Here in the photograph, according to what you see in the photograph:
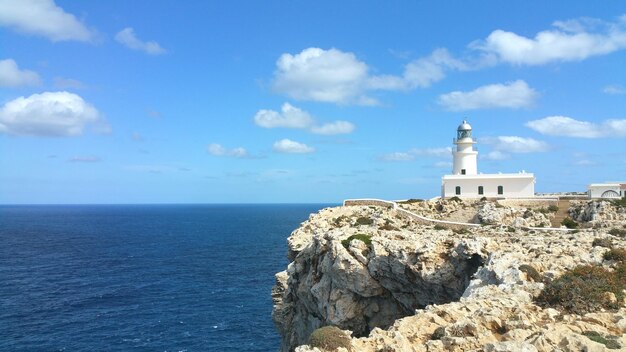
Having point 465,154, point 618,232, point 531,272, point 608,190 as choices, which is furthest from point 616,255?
point 465,154

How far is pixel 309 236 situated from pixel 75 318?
1098 inches

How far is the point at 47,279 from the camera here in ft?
213

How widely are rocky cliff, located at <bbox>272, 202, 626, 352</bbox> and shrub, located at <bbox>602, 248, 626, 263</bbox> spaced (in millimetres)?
408

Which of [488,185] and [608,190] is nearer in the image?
[608,190]

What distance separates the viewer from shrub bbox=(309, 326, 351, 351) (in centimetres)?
1248

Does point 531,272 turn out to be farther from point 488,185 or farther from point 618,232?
point 488,185

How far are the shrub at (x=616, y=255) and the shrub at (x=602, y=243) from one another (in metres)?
2.30

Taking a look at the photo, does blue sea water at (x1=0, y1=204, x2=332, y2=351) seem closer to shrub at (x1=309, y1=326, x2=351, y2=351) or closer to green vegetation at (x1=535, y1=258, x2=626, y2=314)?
shrub at (x1=309, y1=326, x2=351, y2=351)

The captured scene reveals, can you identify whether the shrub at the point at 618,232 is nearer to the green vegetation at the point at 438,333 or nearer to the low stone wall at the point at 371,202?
the low stone wall at the point at 371,202

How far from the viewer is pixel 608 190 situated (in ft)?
156

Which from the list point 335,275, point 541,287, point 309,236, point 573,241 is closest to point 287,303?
point 309,236

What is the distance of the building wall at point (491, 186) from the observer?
171ft

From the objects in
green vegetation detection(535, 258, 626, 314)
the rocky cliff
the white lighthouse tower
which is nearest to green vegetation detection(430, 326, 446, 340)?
the rocky cliff

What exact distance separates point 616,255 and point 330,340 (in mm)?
14437
